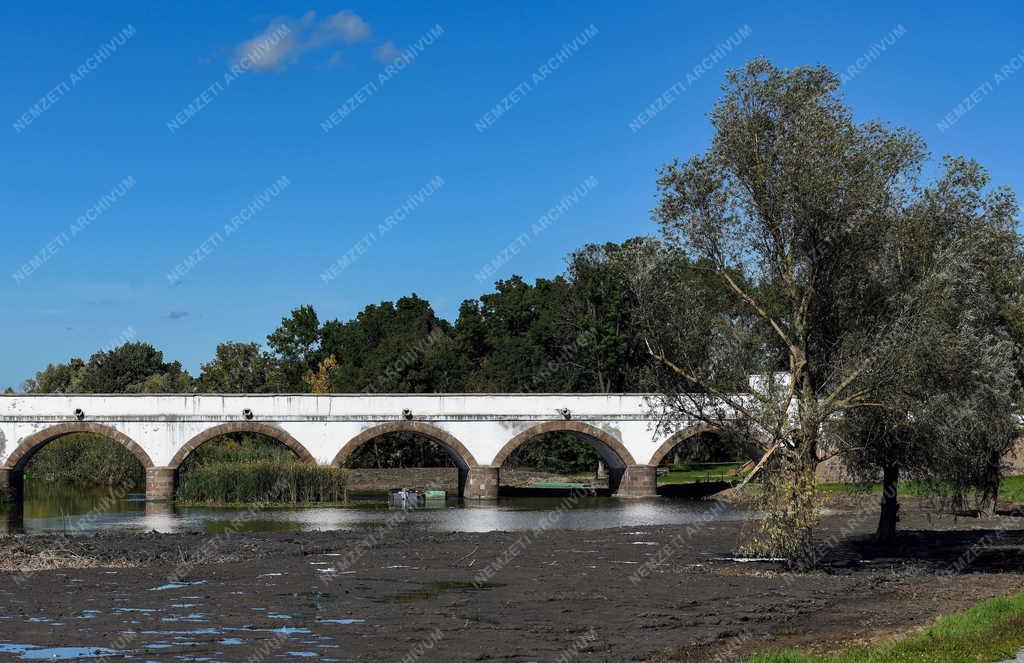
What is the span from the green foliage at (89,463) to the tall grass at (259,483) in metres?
10.6

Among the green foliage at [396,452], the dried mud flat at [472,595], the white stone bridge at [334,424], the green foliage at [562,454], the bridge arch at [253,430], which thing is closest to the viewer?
the dried mud flat at [472,595]

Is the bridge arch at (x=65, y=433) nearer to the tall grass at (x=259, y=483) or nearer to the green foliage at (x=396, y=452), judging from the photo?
the tall grass at (x=259, y=483)

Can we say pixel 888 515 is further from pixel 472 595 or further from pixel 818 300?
pixel 472 595

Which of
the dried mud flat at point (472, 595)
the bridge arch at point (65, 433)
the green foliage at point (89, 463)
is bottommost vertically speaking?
the dried mud flat at point (472, 595)

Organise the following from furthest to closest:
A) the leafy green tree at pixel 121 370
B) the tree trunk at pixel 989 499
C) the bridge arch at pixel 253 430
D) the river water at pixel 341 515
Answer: the leafy green tree at pixel 121 370 < the bridge arch at pixel 253 430 < the river water at pixel 341 515 < the tree trunk at pixel 989 499

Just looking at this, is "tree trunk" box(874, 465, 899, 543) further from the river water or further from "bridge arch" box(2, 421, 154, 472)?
"bridge arch" box(2, 421, 154, 472)

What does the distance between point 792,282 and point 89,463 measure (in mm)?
47749

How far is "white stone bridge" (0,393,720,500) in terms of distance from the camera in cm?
5203

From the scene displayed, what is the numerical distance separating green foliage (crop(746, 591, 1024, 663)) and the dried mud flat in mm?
1184

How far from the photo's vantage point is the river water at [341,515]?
38.9m

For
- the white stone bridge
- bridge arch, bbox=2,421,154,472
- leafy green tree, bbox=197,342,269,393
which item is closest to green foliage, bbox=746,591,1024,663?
the white stone bridge

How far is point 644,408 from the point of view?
54.2 m

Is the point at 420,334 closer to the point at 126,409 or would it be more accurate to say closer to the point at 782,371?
the point at 126,409

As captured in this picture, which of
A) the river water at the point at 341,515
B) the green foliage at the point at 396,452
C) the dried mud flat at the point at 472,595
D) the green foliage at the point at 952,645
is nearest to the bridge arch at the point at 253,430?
the river water at the point at 341,515
